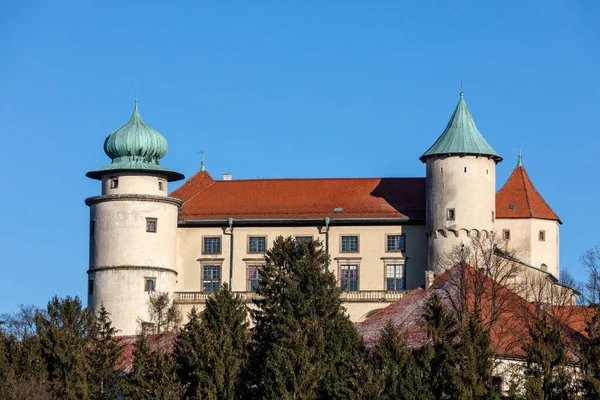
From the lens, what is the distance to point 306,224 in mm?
98250

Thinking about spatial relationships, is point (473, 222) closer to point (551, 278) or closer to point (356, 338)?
point (551, 278)

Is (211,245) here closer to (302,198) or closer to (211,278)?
(211,278)

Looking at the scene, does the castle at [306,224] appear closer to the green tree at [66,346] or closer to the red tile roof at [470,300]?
the red tile roof at [470,300]

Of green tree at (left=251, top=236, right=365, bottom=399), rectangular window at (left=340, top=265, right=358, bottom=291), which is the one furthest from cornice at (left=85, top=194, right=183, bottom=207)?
green tree at (left=251, top=236, right=365, bottom=399)

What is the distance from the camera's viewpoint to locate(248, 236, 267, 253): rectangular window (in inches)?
3868

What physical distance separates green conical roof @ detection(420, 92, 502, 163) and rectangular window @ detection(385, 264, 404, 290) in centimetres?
575

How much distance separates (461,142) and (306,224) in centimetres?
935

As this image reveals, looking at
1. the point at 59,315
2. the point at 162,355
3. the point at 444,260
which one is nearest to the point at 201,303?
A: the point at 444,260

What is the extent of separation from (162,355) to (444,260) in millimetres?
27440

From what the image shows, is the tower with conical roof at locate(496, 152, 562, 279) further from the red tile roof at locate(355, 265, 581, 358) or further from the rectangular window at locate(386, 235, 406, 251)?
the red tile roof at locate(355, 265, 581, 358)

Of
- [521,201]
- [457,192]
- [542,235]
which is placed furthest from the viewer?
[521,201]

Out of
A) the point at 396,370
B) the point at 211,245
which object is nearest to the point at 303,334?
the point at 396,370

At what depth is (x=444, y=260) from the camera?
308ft

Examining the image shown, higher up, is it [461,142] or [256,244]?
[461,142]
